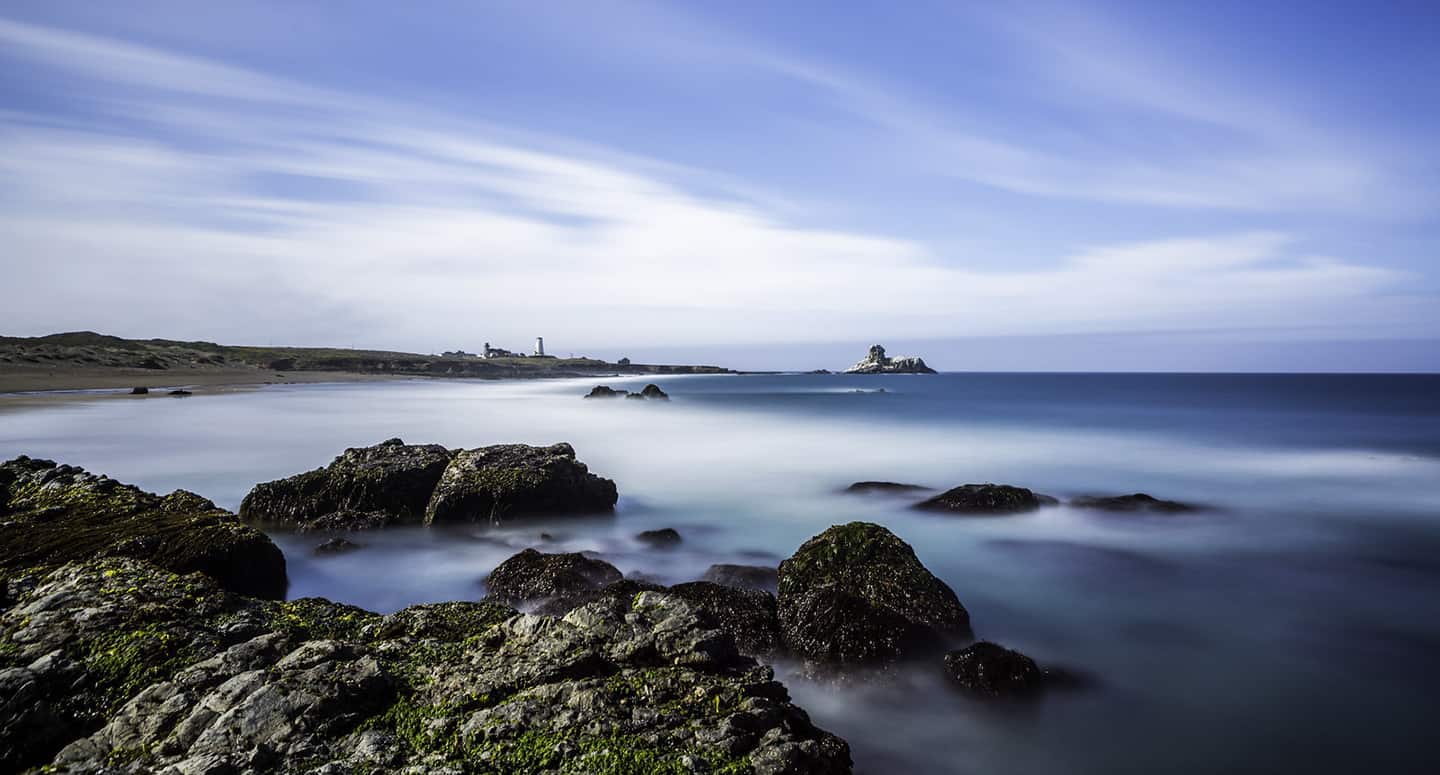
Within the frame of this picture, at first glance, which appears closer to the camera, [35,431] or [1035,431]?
[35,431]

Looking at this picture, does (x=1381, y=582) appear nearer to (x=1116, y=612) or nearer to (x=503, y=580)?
(x=1116, y=612)

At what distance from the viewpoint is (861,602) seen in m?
7.25

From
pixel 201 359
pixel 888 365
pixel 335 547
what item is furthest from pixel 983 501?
pixel 888 365

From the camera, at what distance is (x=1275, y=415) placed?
4525cm

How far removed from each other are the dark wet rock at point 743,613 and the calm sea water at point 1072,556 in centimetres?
86

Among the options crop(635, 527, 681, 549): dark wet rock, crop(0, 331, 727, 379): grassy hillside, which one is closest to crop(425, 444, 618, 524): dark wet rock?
crop(635, 527, 681, 549): dark wet rock

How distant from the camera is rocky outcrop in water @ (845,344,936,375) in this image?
600 feet

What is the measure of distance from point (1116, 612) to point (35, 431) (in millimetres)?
33506

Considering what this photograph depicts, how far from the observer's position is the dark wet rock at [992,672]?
6546mm

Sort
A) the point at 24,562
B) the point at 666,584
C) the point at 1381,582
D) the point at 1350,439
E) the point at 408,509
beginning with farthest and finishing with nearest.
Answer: the point at 1350,439, the point at 408,509, the point at 1381,582, the point at 666,584, the point at 24,562

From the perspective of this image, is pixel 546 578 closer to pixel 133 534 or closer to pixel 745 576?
pixel 745 576

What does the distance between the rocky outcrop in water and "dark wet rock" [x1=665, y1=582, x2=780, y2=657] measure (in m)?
182

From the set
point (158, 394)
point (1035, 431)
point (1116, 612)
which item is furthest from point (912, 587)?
point (158, 394)

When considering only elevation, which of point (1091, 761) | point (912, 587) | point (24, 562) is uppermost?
point (24, 562)
